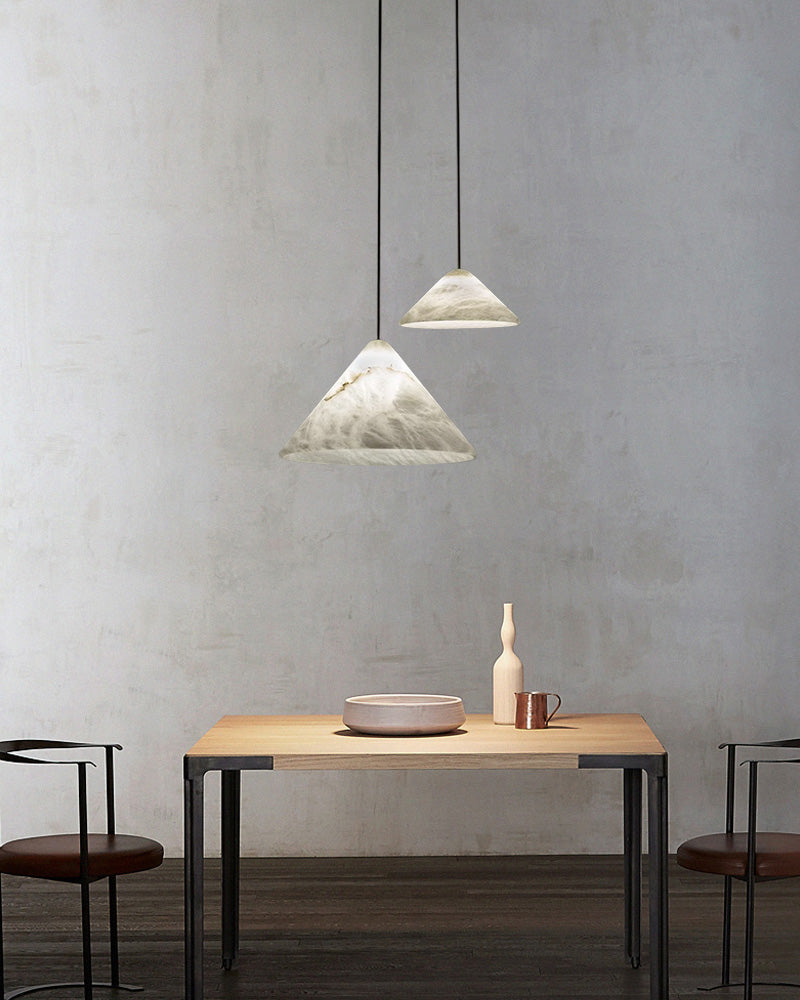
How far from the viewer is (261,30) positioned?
542cm

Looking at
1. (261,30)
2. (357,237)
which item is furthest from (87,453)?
(261,30)

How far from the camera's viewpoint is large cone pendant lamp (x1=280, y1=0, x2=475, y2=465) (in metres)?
3.06

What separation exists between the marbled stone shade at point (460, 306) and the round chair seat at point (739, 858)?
1505 millimetres

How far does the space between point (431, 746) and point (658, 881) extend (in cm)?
62

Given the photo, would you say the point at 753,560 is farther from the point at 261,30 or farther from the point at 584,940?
the point at 261,30

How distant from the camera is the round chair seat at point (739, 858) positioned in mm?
3262

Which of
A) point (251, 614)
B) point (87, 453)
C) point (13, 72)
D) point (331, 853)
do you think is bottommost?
point (331, 853)

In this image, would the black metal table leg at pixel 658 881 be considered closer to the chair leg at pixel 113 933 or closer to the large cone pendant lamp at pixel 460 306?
the large cone pendant lamp at pixel 460 306

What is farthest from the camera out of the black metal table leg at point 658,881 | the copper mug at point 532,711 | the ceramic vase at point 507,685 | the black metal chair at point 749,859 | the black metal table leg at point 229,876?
the black metal table leg at point 229,876

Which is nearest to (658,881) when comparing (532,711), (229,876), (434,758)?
(434,758)

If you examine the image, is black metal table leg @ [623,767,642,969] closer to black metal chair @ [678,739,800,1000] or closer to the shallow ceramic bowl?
black metal chair @ [678,739,800,1000]

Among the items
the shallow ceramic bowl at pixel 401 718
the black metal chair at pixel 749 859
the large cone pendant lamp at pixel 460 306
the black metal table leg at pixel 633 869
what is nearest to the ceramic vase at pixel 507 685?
the shallow ceramic bowl at pixel 401 718

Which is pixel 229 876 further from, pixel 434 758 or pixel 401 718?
pixel 434 758

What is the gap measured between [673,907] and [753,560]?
63.5 inches
